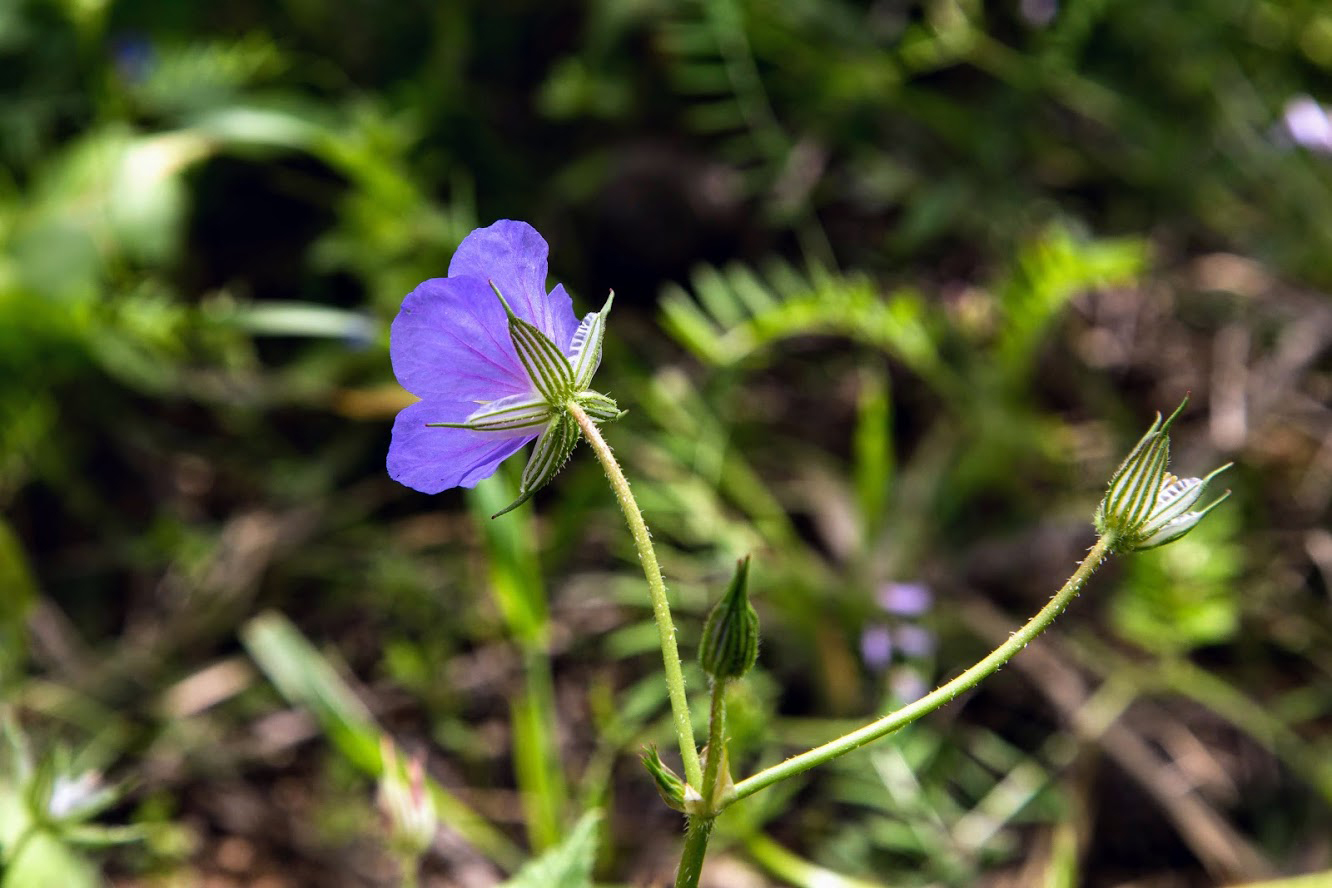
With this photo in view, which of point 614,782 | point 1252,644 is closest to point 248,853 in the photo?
point 614,782

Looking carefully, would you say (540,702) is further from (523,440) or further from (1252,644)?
(1252,644)

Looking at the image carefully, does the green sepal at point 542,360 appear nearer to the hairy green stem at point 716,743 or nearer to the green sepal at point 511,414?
the green sepal at point 511,414

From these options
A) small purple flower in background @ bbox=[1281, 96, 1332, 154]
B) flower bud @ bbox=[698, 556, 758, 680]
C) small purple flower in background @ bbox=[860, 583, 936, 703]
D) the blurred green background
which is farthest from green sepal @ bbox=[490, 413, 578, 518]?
small purple flower in background @ bbox=[1281, 96, 1332, 154]

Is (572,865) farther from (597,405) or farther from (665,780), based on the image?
(597,405)

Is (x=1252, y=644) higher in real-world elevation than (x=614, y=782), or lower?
higher

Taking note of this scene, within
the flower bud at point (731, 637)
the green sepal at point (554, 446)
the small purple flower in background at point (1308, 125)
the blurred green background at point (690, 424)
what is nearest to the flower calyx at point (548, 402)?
the green sepal at point (554, 446)

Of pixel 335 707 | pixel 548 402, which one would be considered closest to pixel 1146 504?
pixel 548 402
